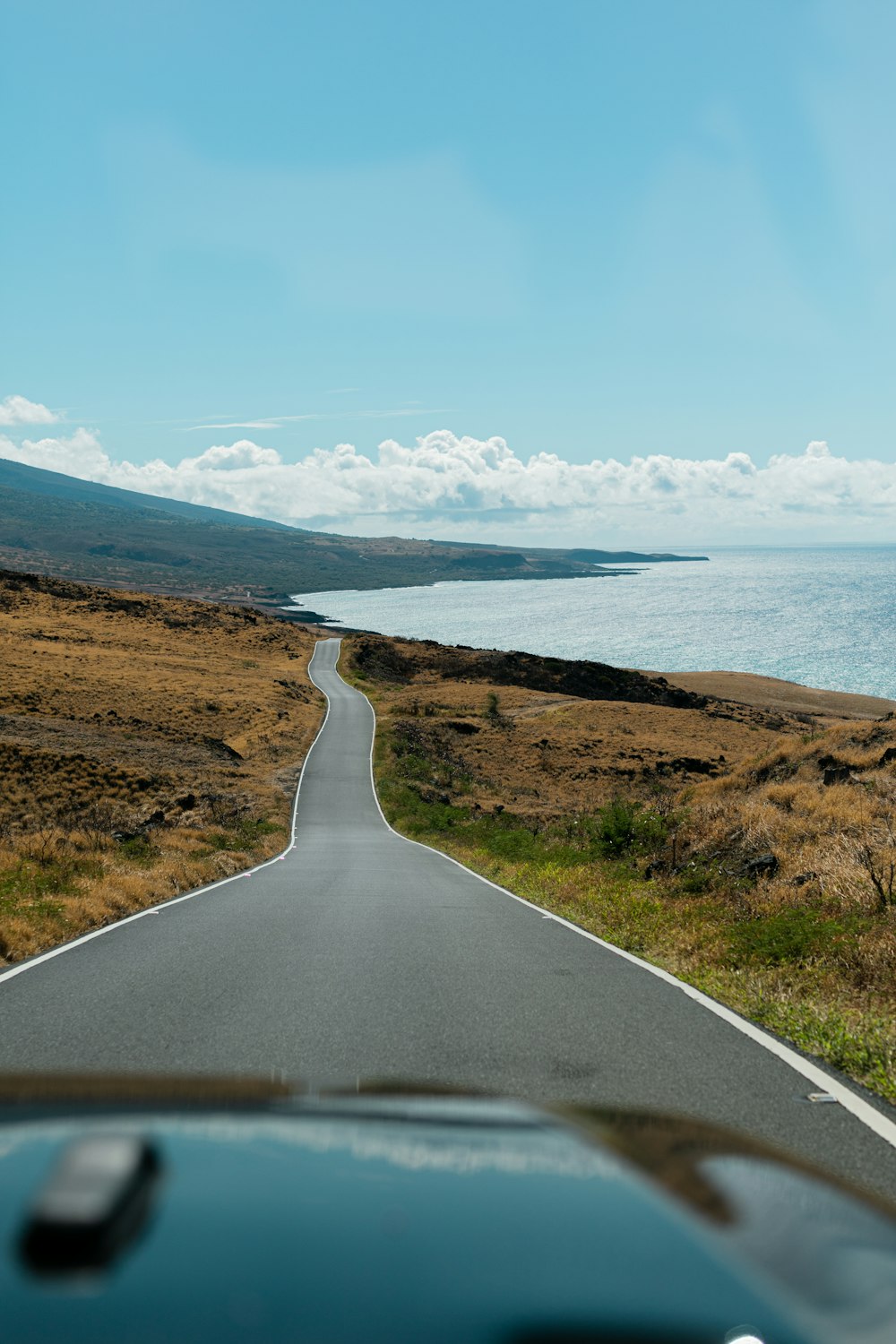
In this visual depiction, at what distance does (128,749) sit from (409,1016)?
111 feet

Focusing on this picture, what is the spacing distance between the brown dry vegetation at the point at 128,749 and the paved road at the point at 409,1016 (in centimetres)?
226

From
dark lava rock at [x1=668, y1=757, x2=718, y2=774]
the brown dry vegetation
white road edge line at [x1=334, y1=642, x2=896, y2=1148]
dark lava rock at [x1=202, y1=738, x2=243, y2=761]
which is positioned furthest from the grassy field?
dark lava rock at [x1=202, y1=738, x2=243, y2=761]

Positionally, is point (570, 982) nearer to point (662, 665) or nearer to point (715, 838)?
point (715, 838)

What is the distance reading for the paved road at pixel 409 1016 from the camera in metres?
5.12

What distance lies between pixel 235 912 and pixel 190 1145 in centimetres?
945

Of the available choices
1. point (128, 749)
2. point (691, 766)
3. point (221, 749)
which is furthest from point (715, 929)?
point (691, 766)

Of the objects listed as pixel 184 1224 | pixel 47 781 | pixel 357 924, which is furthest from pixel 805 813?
pixel 47 781

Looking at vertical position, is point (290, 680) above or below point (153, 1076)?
below

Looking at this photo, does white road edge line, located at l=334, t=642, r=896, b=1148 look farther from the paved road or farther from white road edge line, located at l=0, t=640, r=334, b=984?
white road edge line, located at l=0, t=640, r=334, b=984

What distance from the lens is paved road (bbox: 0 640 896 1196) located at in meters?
5.12

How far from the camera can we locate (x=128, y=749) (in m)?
38.0

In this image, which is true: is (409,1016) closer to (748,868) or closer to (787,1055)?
(787,1055)

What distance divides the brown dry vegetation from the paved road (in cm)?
226

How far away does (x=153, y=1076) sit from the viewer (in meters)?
4.48
